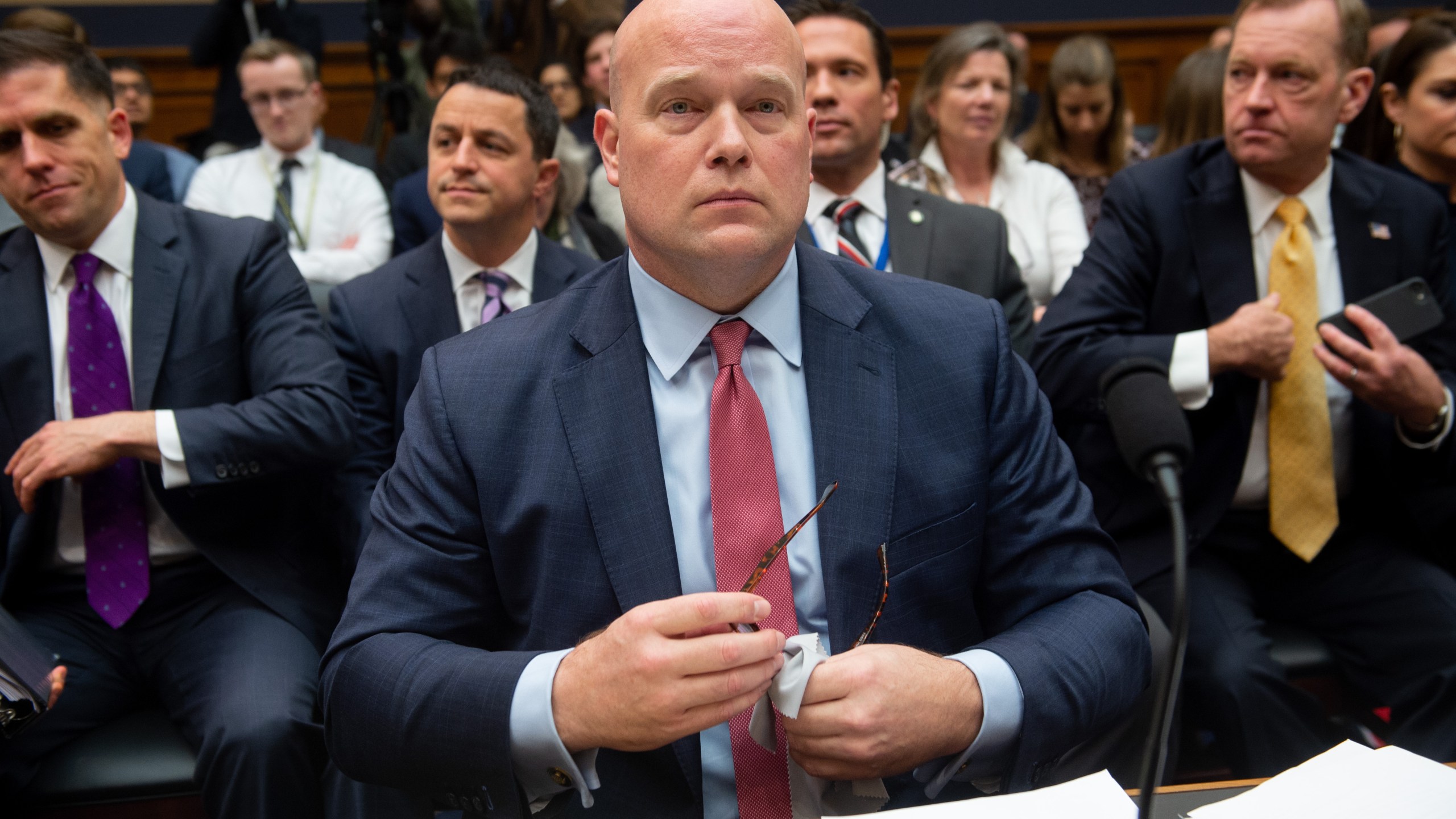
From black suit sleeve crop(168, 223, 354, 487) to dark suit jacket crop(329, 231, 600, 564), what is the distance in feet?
0.83

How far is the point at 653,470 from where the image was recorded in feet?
3.97

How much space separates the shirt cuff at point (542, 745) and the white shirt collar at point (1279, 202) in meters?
1.68

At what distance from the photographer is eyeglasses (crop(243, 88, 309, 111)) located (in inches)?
157

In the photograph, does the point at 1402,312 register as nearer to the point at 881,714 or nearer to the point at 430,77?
the point at 881,714

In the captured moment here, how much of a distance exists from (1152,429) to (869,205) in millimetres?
1653

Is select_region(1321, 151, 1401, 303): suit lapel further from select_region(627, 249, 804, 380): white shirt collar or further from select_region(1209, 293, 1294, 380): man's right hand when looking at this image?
select_region(627, 249, 804, 380): white shirt collar

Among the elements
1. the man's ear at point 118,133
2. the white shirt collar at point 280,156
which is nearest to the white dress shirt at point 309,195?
the white shirt collar at point 280,156

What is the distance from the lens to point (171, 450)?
1752 millimetres

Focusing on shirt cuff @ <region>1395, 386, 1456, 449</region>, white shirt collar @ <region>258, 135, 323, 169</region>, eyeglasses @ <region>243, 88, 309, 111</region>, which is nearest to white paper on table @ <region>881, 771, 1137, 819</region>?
shirt cuff @ <region>1395, 386, 1456, 449</region>

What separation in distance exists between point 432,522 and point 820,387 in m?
0.47

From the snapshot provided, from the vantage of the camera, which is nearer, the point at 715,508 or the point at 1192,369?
the point at 715,508

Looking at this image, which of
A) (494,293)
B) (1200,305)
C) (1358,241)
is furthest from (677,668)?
(1358,241)

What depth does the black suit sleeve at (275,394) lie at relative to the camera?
5.83 feet

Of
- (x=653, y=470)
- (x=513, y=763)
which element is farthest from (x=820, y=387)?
(x=513, y=763)
